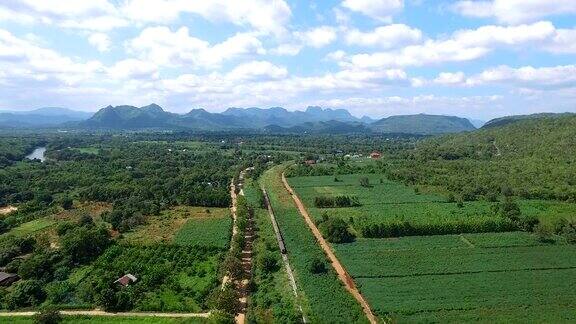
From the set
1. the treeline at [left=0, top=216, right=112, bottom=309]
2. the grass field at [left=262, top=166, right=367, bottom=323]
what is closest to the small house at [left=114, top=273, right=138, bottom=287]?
the treeline at [left=0, top=216, right=112, bottom=309]

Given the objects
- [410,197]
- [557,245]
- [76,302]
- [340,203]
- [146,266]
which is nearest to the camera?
[76,302]

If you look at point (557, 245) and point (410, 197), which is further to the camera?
point (410, 197)

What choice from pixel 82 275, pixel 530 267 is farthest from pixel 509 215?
pixel 82 275

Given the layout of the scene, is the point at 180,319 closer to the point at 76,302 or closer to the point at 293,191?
the point at 76,302

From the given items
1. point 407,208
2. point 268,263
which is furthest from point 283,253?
point 407,208

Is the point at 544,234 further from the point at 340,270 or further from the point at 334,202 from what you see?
the point at 334,202

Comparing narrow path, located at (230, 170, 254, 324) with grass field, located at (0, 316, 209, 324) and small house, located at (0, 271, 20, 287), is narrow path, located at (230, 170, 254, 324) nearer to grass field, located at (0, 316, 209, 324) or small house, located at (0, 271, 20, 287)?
grass field, located at (0, 316, 209, 324)
